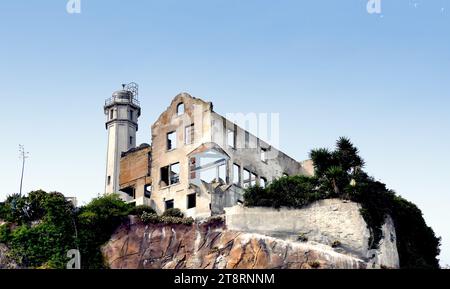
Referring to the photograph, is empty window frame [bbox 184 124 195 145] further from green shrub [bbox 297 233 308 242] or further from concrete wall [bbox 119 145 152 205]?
green shrub [bbox 297 233 308 242]

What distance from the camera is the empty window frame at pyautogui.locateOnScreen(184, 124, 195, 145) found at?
55.6 meters

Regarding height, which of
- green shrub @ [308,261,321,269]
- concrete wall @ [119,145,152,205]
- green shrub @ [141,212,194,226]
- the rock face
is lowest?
green shrub @ [308,261,321,269]

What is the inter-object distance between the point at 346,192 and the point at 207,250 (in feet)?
31.0

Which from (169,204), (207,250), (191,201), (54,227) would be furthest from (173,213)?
(54,227)

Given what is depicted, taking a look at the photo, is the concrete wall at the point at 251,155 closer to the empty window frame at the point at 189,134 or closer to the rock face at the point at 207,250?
the empty window frame at the point at 189,134

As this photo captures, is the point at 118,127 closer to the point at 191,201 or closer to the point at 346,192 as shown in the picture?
the point at 191,201

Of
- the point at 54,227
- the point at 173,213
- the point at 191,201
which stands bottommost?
the point at 54,227

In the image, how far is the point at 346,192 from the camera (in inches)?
1876

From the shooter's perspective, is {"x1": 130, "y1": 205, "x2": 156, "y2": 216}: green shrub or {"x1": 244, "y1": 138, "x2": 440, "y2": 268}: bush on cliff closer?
{"x1": 244, "y1": 138, "x2": 440, "y2": 268}: bush on cliff

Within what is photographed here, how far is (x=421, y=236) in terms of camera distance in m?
53.5

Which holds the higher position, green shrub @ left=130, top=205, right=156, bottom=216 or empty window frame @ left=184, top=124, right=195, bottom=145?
empty window frame @ left=184, top=124, right=195, bottom=145

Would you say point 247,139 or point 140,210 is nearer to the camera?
point 140,210

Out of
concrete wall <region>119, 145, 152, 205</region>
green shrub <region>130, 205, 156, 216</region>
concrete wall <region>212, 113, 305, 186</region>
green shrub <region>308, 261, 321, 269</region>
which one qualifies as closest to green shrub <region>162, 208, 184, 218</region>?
green shrub <region>130, 205, 156, 216</region>

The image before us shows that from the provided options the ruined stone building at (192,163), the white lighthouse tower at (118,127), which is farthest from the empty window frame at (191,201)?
the white lighthouse tower at (118,127)
